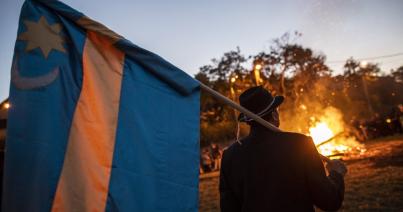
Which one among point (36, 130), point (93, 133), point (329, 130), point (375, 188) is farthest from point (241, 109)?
point (329, 130)

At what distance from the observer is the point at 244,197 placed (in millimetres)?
2408

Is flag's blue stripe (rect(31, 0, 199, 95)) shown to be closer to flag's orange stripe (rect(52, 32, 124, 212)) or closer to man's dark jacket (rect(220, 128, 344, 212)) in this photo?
flag's orange stripe (rect(52, 32, 124, 212))

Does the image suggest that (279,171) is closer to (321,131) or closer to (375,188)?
(375,188)

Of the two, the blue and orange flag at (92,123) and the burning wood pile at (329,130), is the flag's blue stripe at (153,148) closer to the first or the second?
the blue and orange flag at (92,123)

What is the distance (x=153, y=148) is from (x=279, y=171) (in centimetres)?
96

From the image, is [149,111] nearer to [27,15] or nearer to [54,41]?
[54,41]

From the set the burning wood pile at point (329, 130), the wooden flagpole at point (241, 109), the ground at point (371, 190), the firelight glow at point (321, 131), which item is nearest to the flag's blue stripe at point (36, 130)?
the wooden flagpole at point (241, 109)

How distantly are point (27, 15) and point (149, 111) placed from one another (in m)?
1.10

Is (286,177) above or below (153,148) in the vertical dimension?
below

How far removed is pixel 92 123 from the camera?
2.21 meters

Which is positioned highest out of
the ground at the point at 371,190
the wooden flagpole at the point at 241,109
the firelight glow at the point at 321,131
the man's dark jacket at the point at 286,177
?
the firelight glow at the point at 321,131

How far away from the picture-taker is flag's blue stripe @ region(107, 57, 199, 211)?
2.14 meters

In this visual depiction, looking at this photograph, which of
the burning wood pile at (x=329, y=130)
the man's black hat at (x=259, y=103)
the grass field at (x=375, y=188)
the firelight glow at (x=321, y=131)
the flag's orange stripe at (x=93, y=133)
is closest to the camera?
the flag's orange stripe at (x=93, y=133)

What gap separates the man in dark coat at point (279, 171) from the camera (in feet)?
7.25
